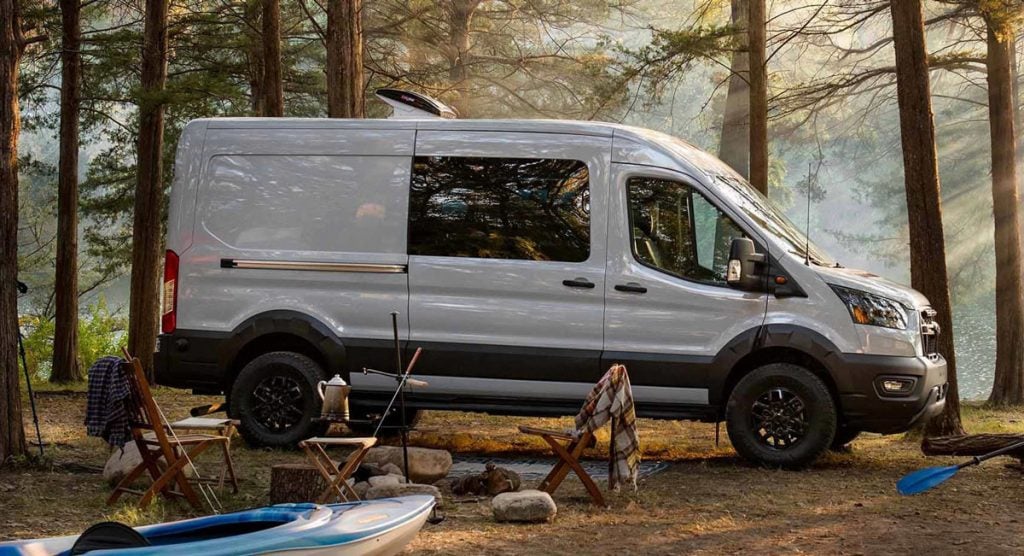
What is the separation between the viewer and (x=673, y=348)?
28.7ft

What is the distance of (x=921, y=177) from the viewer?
32.8 ft

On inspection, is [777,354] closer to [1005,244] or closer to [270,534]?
[270,534]

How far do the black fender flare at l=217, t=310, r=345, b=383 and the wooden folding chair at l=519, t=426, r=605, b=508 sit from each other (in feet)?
7.08

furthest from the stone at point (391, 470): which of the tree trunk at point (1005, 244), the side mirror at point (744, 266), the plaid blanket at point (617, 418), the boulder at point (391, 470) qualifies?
the tree trunk at point (1005, 244)

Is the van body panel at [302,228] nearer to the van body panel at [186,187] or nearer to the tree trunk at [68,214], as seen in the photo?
the van body panel at [186,187]

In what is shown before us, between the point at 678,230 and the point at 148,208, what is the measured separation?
850 centimetres

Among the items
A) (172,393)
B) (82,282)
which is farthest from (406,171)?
(82,282)

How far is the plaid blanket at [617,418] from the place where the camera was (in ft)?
23.9

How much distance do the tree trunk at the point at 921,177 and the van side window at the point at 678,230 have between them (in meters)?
2.17

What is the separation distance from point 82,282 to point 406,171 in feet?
122

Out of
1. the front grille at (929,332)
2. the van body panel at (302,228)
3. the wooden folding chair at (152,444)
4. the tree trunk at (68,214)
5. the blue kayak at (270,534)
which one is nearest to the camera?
the blue kayak at (270,534)

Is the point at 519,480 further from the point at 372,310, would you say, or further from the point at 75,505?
the point at 75,505

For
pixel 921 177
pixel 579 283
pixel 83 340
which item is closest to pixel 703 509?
pixel 579 283

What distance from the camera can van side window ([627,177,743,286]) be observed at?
873 cm
